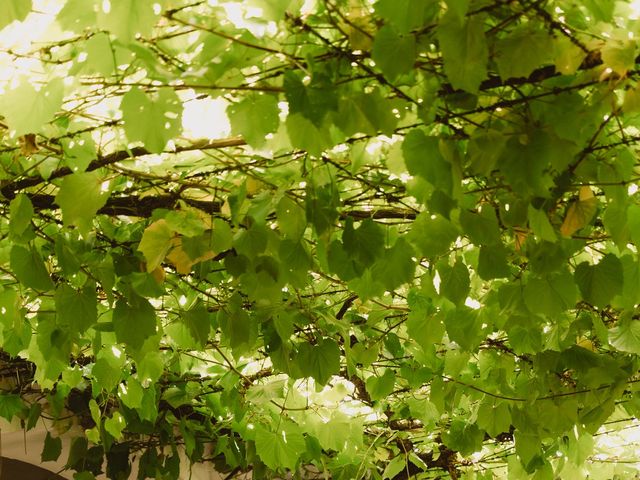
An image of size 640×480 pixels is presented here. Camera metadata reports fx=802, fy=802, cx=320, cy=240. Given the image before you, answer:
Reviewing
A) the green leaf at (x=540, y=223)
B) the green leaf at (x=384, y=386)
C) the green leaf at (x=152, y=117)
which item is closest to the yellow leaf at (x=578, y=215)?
the green leaf at (x=540, y=223)

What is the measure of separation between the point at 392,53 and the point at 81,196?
0.80 meters

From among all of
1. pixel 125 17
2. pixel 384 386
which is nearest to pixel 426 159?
pixel 125 17

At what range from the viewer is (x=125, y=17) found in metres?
1.20

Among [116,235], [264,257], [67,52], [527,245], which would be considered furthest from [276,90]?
Result: [116,235]

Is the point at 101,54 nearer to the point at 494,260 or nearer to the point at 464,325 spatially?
the point at 494,260

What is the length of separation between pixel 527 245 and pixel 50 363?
5.13 feet

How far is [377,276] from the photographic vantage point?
74.3 inches

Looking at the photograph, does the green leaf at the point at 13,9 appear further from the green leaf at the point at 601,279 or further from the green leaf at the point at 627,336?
the green leaf at the point at 627,336

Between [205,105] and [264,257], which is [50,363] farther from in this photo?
[205,105]

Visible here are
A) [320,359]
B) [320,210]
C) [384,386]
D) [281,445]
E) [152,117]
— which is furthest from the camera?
[384,386]

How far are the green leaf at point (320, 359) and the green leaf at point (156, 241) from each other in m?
0.60

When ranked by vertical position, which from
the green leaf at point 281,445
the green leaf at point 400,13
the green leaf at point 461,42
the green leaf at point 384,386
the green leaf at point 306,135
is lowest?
the green leaf at point 281,445

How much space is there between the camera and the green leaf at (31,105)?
4.68 ft

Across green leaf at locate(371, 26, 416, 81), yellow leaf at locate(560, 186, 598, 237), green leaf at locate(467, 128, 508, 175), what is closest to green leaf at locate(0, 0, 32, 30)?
green leaf at locate(371, 26, 416, 81)
